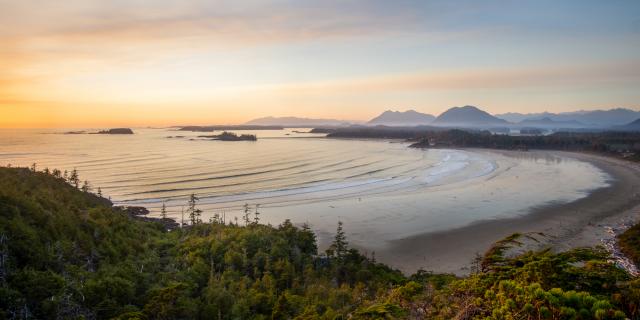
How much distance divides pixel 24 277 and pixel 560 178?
62.4 m

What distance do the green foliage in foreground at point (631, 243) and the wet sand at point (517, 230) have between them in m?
1.33

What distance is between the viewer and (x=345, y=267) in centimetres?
1892

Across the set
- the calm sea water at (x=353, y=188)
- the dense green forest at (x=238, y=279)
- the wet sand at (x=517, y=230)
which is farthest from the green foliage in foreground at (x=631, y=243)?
the dense green forest at (x=238, y=279)

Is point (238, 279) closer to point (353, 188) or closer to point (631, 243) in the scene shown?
point (631, 243)

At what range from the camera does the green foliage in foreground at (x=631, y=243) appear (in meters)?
22.5

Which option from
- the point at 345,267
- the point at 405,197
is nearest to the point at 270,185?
the point at 405,197

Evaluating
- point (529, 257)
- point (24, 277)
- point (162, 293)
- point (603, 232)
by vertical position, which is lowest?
point (603, 232)

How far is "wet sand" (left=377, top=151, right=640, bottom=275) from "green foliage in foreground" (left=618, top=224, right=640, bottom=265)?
133 cm

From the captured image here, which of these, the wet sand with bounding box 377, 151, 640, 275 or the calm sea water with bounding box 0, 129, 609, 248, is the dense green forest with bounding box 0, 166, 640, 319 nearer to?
the wet sand with bounding box 377, 151, 640, 275

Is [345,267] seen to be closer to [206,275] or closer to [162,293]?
[206,275]

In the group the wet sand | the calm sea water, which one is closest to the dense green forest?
the wet sand

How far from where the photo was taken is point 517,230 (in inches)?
1171

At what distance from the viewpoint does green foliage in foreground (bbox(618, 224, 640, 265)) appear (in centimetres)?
2253

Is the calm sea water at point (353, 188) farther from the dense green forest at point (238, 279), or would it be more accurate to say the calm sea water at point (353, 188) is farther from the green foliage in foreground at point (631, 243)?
the dense green forest at point (238, 279)
